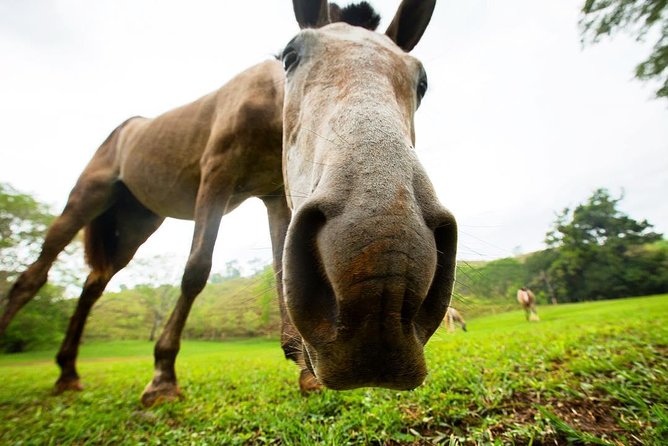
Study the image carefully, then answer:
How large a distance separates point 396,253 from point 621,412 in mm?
1853

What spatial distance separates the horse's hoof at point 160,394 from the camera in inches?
A: 112

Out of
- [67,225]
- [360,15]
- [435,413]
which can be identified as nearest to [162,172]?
[67,225]

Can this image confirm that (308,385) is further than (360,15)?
Yes

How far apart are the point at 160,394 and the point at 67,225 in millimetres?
2940

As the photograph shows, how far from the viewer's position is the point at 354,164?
985 mm

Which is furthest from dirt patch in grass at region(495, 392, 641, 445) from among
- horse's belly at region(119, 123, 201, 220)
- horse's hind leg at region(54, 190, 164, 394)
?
horse's hind leg at region(54, 190, 164, 394)

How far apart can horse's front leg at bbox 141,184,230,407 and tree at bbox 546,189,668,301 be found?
5207 centimetres

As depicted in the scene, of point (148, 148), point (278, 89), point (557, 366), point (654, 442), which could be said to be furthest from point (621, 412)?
point (148, 148)

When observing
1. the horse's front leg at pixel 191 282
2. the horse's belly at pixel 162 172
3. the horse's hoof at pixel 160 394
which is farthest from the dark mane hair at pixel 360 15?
the horse's hoof at pixel 160 394

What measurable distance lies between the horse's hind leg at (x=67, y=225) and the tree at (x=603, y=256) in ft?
172

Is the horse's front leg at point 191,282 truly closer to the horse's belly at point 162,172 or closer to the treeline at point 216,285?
the horse's belly at point 162,172

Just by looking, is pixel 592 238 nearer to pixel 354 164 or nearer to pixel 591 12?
pixel 591 12

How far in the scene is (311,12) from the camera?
2449 mm

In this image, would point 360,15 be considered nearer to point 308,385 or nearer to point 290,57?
point 290,57
